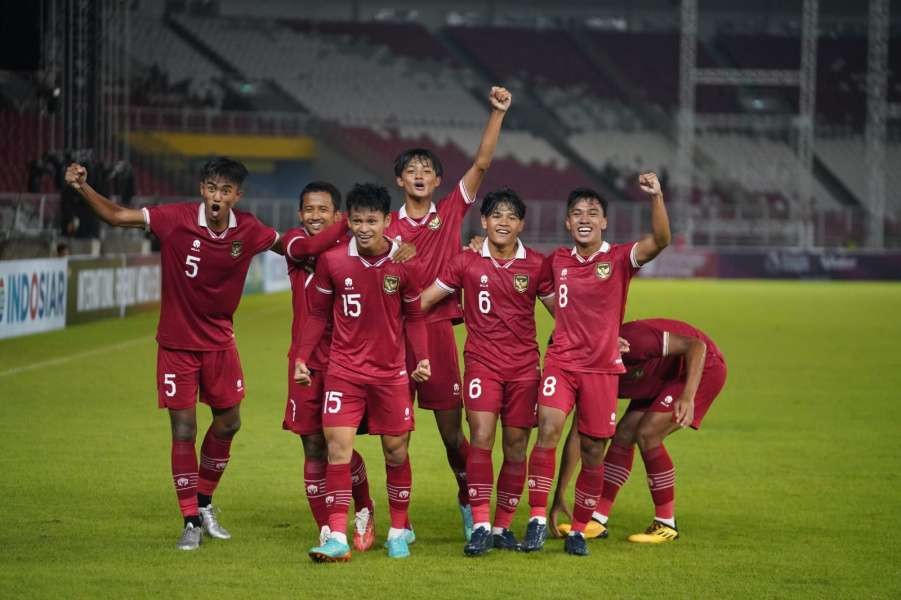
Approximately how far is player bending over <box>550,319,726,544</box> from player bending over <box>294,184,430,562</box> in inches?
46.2

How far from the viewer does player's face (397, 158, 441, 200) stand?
7823 mm

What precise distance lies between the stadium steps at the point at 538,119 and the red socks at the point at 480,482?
140 feet

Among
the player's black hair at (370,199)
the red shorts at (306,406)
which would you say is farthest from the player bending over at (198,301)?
the player's black hair at (370,199)

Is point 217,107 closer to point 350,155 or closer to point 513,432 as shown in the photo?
point 350,155

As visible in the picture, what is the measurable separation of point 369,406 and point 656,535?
1.78m

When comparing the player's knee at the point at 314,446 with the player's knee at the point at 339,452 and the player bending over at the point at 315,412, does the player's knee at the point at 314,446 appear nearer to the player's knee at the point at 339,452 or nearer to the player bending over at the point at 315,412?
the player bending over at the point at 315,412

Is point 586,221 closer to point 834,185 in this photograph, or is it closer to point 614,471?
point 614,471

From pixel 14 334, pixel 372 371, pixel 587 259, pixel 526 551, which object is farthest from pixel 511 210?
pixel 14 334

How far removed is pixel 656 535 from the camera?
7633 mm

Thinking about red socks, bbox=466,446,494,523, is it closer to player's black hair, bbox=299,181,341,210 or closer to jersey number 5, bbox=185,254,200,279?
player's black hair, bbox=299,181,341,210

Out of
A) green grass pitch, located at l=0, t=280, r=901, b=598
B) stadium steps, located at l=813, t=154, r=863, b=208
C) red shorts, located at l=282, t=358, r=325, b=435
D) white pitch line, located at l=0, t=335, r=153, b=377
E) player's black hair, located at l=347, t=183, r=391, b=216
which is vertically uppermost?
stadium steps, located at l=813, t=154, r=863, b=208

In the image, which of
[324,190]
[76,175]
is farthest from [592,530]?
[76,175]

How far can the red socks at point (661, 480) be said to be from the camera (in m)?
7.79

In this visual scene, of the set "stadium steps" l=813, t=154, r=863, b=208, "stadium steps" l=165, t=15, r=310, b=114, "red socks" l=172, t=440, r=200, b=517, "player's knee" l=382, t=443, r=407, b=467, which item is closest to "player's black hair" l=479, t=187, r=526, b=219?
"player's knee" l=382, t=443, r=407, b=467
